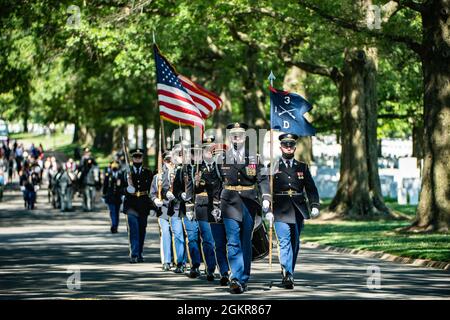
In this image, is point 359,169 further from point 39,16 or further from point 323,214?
point 39,16

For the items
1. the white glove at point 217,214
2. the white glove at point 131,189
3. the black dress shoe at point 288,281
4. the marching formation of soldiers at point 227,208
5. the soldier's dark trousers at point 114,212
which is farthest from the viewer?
the soldier's dark trousers at point 114,212

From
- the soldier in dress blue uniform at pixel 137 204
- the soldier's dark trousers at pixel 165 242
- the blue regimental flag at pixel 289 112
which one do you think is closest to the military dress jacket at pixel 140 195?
the soldier in dress blue uniform at pixel 137 204

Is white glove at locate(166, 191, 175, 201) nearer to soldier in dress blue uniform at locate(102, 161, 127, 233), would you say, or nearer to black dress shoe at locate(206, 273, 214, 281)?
black dress shoe at locate(206, 273, 214, 281)

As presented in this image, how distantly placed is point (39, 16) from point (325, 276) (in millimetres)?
23503

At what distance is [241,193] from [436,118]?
13.1m

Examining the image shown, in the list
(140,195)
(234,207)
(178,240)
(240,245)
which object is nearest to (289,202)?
(234,207)

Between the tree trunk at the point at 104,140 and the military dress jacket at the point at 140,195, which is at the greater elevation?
the tree trunk at the point at 104,140

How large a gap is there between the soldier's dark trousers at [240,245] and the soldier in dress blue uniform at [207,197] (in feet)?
3.54

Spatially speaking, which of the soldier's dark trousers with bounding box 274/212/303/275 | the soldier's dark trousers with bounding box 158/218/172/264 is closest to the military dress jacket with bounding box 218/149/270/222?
the soldier's dark trousers with bounding box 274/212/303/275

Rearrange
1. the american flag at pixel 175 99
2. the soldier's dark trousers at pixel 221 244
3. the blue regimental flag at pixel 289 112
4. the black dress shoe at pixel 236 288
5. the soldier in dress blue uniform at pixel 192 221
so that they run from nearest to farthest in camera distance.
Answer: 1. the black dress shoe at pixel 236 288
2. the soldier's dark trousers at pixel 221 244
3. the soldier in dress blue uniform at pixel 192 221
4. the blue regimental flag at pixel 289 112
5. the american flag at pixel 175 99

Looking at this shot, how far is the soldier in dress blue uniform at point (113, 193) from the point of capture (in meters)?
31.4

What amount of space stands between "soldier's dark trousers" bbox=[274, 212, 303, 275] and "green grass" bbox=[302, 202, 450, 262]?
16.9 feet

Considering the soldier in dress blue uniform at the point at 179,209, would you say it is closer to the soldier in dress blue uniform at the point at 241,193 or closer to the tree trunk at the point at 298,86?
the soldier in dress blue uniform at the point at 241,193

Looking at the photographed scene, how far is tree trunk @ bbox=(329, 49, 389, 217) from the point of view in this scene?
124ft
